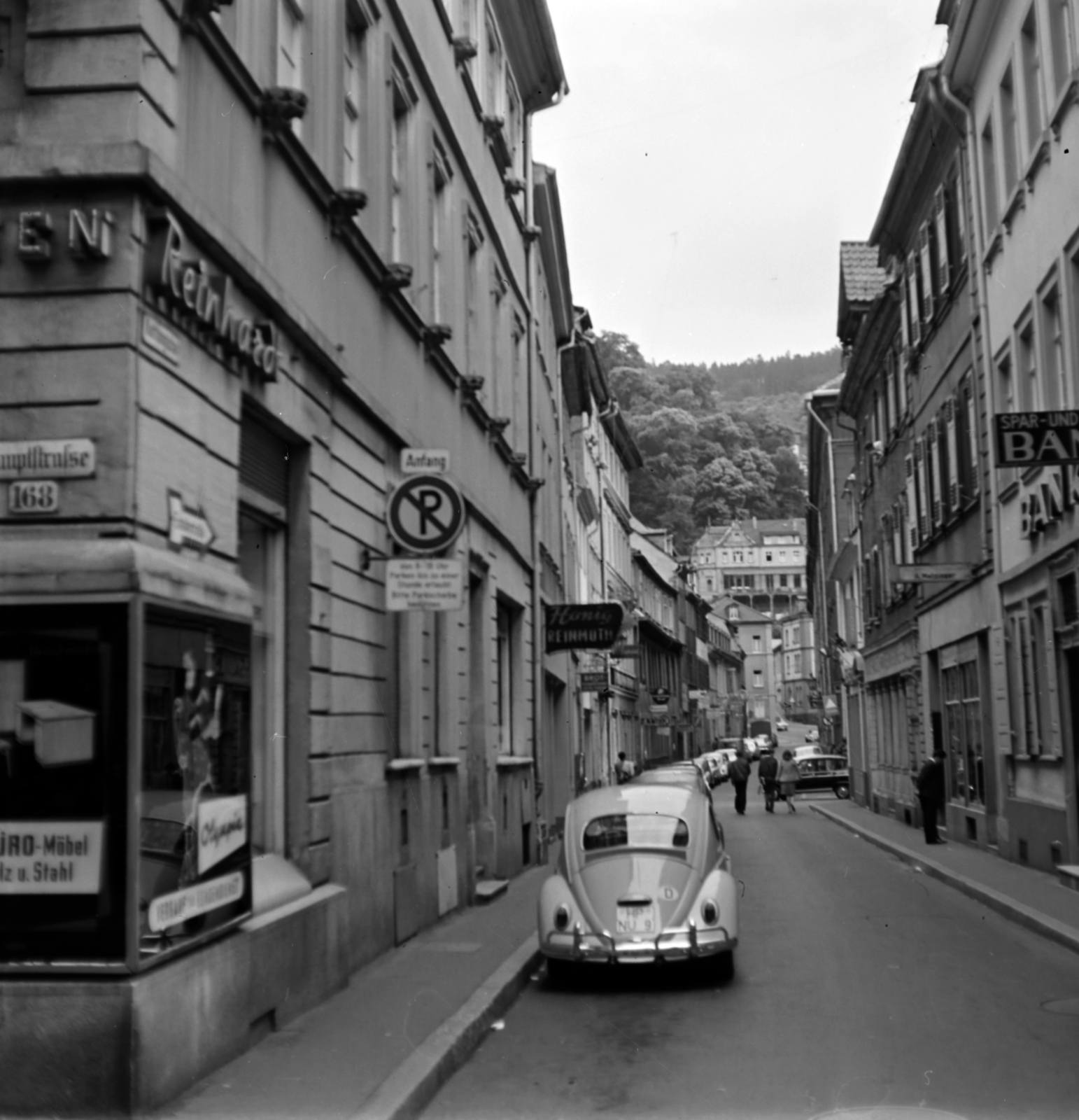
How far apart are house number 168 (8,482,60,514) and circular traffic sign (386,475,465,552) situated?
5.20 metres

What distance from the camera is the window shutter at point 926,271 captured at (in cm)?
2744

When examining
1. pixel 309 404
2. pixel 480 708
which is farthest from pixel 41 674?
pixel 480 708

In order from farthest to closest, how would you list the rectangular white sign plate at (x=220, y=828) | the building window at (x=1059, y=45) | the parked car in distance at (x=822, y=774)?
1. the parked car in distance at (x=822, y=774)
2. the building window at (x=1059, y=45)
3. the rectangular white sign plate at (x=220, y=828)

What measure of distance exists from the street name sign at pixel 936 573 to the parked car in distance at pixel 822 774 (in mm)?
28652

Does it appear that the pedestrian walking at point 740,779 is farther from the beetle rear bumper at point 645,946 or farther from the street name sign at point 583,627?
the beetle rear bumper at point 645,946

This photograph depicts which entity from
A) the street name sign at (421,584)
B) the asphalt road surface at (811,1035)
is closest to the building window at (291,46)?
the street name sign at (421,584)

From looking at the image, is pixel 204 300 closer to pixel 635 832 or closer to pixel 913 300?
pixel 635 832

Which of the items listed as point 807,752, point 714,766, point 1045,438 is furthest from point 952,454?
point 714,766

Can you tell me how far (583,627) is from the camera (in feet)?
85.1

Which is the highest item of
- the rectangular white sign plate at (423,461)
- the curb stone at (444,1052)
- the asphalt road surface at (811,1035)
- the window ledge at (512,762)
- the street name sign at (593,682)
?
the rectangular white sign plate at (423,461)

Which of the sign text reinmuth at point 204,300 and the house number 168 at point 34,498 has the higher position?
the sign text reinmuth at point 204,300

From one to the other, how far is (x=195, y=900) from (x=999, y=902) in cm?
1115

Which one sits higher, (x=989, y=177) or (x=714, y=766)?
(x=989, y=177)

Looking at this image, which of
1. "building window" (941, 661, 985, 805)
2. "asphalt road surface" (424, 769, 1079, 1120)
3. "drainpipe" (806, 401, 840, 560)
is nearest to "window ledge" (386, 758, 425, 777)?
"asphalt road surface" (424, 769, 1079, 1120)
